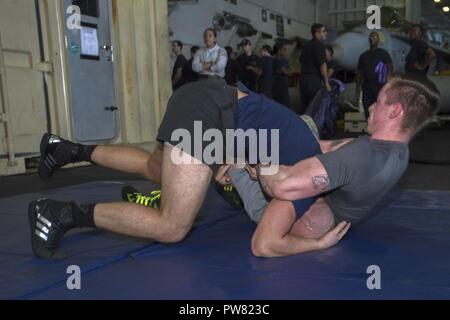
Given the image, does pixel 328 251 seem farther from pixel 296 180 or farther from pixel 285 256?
pixel 296 180

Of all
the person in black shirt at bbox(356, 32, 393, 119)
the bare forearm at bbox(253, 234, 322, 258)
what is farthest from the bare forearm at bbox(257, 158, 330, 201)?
the person in black shirt at bbox(356, 32, 393, 119)

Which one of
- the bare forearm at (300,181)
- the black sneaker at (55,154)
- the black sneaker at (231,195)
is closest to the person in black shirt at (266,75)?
the black sneaker at (231,195)

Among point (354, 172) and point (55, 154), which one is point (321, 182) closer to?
point (354, 172)

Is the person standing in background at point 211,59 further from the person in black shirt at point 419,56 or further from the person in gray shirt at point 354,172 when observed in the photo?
the person in gray shirt at point 354,172

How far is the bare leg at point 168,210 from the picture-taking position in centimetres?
179

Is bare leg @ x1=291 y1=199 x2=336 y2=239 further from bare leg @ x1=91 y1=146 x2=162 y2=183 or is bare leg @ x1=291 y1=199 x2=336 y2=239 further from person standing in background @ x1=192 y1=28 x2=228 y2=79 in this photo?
person standing in background @ x1=192 y1=28 x2=228 y2=79

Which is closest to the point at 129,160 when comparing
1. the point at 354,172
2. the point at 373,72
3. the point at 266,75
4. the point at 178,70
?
the point at 354,172

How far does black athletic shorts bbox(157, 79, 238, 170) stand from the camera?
1815 millimetres

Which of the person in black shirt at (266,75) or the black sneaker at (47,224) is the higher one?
the person in black shirt at (266,75)

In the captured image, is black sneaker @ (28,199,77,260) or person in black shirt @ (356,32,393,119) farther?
person in black shirt @ (356,32,393,119)

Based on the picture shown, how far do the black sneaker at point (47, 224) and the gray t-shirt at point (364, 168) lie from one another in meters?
1.05

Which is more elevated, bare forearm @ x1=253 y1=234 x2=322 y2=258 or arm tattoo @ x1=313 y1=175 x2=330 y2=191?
arm tattoo @ x1=313 y1=175 x2=330 y2=191

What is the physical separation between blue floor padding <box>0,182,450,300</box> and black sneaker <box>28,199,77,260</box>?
2.0 inches
